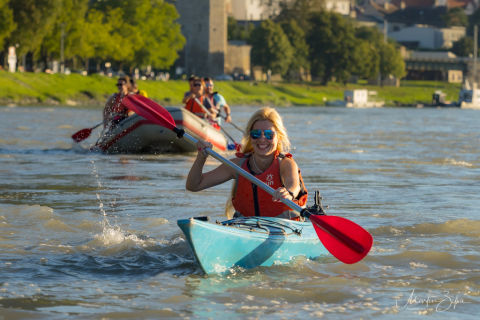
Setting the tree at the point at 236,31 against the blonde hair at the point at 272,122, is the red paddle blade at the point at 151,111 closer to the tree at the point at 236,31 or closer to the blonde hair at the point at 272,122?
the blonde hair at the point at 272,122

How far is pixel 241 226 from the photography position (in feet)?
25.9

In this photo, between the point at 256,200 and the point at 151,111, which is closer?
the point at 256,200

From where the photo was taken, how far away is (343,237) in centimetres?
793

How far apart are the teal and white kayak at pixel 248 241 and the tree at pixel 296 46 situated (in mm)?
104438

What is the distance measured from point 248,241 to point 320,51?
112134mm

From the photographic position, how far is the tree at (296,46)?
114 metres

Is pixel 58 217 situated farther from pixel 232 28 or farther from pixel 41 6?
pixel 232 28

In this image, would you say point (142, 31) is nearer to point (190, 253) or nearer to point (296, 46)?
point (296, 46)

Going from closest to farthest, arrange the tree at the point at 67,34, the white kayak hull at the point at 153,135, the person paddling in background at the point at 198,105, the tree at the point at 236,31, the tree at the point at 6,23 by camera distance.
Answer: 1. the white kayak hull at the point at 153,135
2. the person paddling in background at the point at 198,105
3. the tree at the point at 6,23
4. the tree at the point at 67,34
5. the tree at the point at 236,31

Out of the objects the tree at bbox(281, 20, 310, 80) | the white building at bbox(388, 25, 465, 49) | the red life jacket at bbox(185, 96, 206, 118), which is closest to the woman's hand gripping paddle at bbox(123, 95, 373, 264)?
the red life jacket at bbox(185, 96, 206, 118)

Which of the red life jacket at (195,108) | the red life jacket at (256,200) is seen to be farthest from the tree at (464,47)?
the red life jacket at (256,200)

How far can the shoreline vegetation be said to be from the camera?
6475 centimetres

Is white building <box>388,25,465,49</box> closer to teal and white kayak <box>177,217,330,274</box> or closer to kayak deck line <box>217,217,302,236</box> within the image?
teal and white kayak <box>177,217,330,274</box>

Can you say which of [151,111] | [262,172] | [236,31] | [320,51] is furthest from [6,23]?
[236,31]
